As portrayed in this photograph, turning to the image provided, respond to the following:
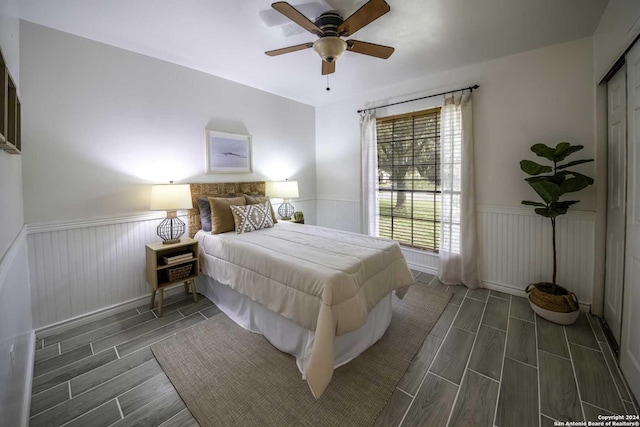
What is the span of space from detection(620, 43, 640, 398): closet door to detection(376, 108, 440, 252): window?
1828mm

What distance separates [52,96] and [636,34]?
438 centimetres

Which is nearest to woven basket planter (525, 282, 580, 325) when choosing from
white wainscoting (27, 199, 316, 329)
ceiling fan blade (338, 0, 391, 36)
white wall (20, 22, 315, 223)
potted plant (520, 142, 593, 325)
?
potted plant (520, 142, 593, 325)

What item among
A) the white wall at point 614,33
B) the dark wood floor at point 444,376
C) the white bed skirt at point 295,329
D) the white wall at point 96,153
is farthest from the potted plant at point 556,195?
the white wall at point 96,153

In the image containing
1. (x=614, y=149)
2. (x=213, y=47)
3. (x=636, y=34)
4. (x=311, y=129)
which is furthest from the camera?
(x=311, y=129)

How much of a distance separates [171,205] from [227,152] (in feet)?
3.87

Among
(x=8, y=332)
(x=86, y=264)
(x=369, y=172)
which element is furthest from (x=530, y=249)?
(x=86, y=264)

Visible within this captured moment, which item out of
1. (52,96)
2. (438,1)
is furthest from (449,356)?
(52,96)

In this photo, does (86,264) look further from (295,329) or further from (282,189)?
(282,189)

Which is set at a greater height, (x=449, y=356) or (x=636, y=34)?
(x=636, y=34)

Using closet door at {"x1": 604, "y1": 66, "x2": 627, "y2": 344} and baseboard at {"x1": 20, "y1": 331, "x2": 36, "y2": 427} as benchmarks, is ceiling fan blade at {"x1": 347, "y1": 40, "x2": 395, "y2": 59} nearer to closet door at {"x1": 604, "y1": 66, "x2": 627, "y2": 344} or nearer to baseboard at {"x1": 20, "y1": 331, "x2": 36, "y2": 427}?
closet door at {"x1": 604, "y1": 66, "x2": 627, "y2": 344}

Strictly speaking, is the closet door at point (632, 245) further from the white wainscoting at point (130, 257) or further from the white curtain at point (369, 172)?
the white curtain at point (369, 172)

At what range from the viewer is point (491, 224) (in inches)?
127

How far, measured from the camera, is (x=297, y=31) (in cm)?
229

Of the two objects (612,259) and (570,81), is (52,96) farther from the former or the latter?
(612,259)
